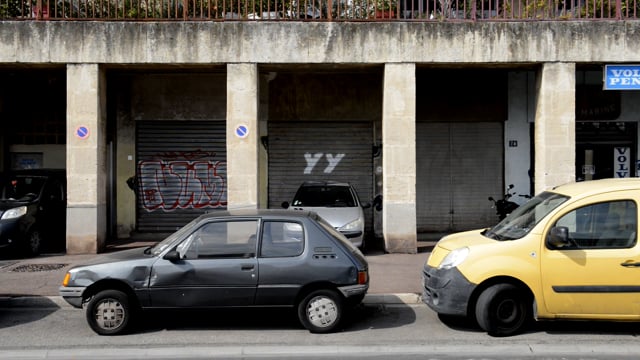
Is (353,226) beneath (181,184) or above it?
beneath

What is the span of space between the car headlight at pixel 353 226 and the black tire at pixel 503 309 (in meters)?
5.42

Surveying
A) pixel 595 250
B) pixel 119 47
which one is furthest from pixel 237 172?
pixel 595 250

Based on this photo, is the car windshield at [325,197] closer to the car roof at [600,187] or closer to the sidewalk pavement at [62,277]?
the sidewalk pavement at [62,277]

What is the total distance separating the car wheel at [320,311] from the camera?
7.10 m

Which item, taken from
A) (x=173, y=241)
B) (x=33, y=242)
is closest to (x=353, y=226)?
(x=173, y=241)

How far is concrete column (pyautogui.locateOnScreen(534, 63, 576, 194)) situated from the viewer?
1274 centimetres

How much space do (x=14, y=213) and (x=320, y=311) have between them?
808 cm

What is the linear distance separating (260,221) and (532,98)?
11182 mm

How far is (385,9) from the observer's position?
1328cm

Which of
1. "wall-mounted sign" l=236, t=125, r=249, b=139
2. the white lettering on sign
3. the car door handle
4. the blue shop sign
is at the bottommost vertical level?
the car door handle

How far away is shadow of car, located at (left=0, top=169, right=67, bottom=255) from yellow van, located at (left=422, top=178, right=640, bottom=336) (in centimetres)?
903

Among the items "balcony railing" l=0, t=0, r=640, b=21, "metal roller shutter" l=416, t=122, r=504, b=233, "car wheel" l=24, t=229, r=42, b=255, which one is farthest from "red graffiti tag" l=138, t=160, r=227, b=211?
"metal roller shutter" l=416, t=122, r=504, b=233

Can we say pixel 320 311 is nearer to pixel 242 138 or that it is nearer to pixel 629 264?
pixel 629 264

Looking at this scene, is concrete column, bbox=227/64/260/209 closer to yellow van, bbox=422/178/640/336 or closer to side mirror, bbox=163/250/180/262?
side mirror, bbox=163/250/180/262
